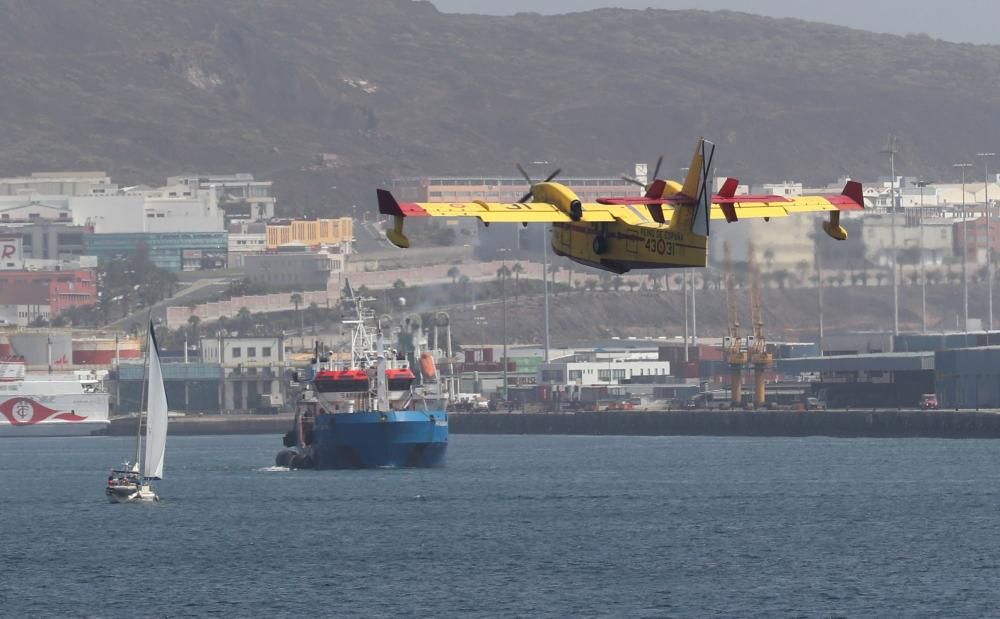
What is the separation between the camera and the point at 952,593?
90812 millimetres

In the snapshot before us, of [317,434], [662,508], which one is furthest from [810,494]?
[317,434]

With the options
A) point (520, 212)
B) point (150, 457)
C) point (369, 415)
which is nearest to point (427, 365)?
point (369, 415)

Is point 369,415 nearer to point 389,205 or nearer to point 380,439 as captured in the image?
point 380,439

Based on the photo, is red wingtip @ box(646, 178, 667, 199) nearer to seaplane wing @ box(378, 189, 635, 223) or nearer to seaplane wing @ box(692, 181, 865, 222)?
seaplane wing @ box(378, 189, 635, 223)

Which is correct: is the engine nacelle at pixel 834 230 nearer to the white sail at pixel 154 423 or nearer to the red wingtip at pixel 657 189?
the red wingtip at pixel 657 189

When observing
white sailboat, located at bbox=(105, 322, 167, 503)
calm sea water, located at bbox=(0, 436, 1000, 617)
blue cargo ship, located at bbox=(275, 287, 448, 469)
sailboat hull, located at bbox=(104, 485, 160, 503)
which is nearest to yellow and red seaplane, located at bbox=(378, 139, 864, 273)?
calm sea water, located at bbox=(0, 436, 1000, 617)

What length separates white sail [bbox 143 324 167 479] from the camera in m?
141

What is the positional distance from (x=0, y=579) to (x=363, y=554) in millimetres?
15830

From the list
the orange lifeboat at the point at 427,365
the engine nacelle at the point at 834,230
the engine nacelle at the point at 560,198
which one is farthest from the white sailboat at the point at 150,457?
the engine nacelle at the point at 834,230

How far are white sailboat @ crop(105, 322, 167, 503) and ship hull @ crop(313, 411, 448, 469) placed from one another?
2001 centimetres

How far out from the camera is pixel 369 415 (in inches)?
6289

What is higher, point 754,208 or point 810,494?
point 754,208

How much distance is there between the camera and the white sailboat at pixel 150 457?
140000 mm

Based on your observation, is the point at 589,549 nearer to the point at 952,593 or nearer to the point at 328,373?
the point at 952,593
